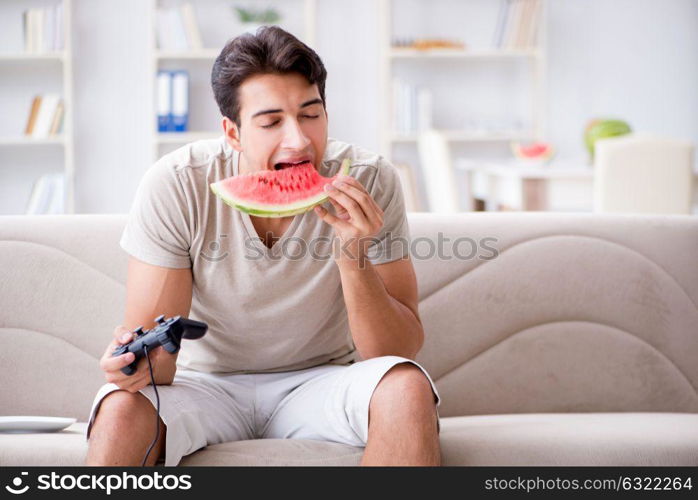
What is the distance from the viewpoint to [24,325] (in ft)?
7.04

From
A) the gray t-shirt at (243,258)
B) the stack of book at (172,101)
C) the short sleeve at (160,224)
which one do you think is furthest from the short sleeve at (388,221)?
the stack of book at (172,101)

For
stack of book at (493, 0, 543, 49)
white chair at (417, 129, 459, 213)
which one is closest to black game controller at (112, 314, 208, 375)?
white chair at (417, 129, 459, 213)

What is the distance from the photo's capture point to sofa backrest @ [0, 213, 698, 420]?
215 centimetres

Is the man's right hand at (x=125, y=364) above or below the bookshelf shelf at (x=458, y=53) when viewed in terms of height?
below

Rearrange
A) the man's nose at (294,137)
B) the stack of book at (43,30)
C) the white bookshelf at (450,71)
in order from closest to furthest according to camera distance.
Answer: the man's nose at (294,137)
the stack of book at (43,30)
the white bookshelf at (450,71)

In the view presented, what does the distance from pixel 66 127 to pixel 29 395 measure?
3.71m

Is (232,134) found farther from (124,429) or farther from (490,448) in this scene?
(490,448)

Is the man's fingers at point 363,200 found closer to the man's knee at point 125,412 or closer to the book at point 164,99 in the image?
the man's knee at point 125,412

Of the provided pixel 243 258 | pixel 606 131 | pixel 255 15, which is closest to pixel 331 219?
pixel 243 258

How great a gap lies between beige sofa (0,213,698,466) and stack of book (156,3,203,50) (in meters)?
3.59

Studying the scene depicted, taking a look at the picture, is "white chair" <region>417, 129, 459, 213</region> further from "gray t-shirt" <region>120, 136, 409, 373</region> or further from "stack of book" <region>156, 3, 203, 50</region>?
"gray t-shirt" <region>120, 136, 409, 373</region>

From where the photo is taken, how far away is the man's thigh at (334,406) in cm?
165

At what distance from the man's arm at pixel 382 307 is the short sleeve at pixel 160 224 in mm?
338
